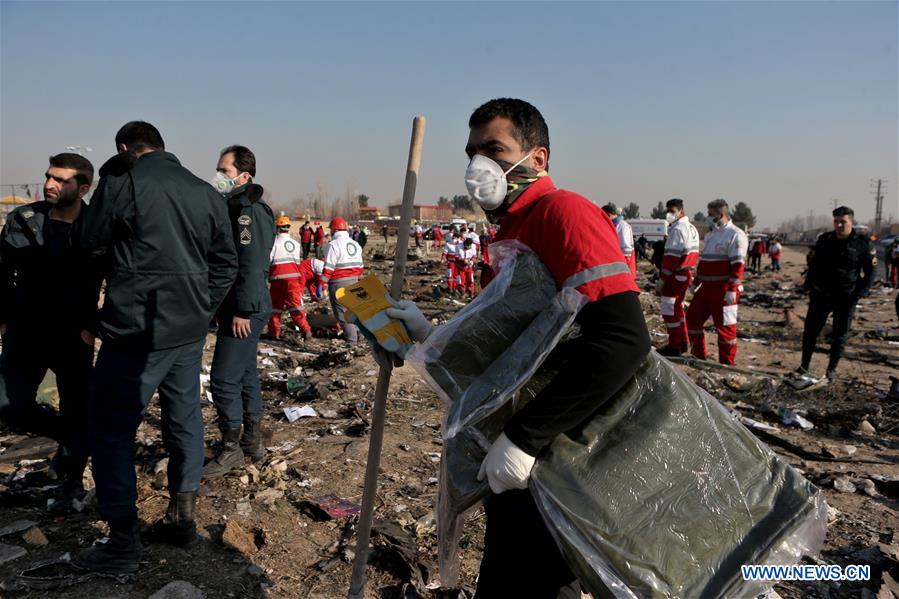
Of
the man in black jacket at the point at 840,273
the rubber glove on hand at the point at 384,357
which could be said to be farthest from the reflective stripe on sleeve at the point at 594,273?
the man in black jacket at the point at 840,273

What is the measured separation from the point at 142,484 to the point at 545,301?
11.2ft

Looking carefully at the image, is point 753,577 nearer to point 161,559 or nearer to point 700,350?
point 161,559

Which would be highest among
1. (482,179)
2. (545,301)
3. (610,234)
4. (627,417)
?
(482,179)

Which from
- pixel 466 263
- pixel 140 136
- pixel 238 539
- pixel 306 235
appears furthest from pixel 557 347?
pixel 306 235

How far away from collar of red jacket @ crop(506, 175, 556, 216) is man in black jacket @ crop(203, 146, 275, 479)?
2.71 metres

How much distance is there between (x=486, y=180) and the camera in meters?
1.87

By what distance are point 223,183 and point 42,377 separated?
1.75 m

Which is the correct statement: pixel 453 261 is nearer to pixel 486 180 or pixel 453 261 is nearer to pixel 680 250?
pixel 680 250

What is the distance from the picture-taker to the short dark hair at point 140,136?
3162 millimetres

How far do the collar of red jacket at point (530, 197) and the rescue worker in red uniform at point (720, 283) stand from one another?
6.70m

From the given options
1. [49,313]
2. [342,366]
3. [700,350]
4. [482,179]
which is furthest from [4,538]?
[700,350]

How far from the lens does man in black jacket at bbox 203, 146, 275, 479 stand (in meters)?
4.13

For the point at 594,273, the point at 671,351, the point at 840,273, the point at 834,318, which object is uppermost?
the point at 594,273

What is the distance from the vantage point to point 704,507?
1615 millimetres
